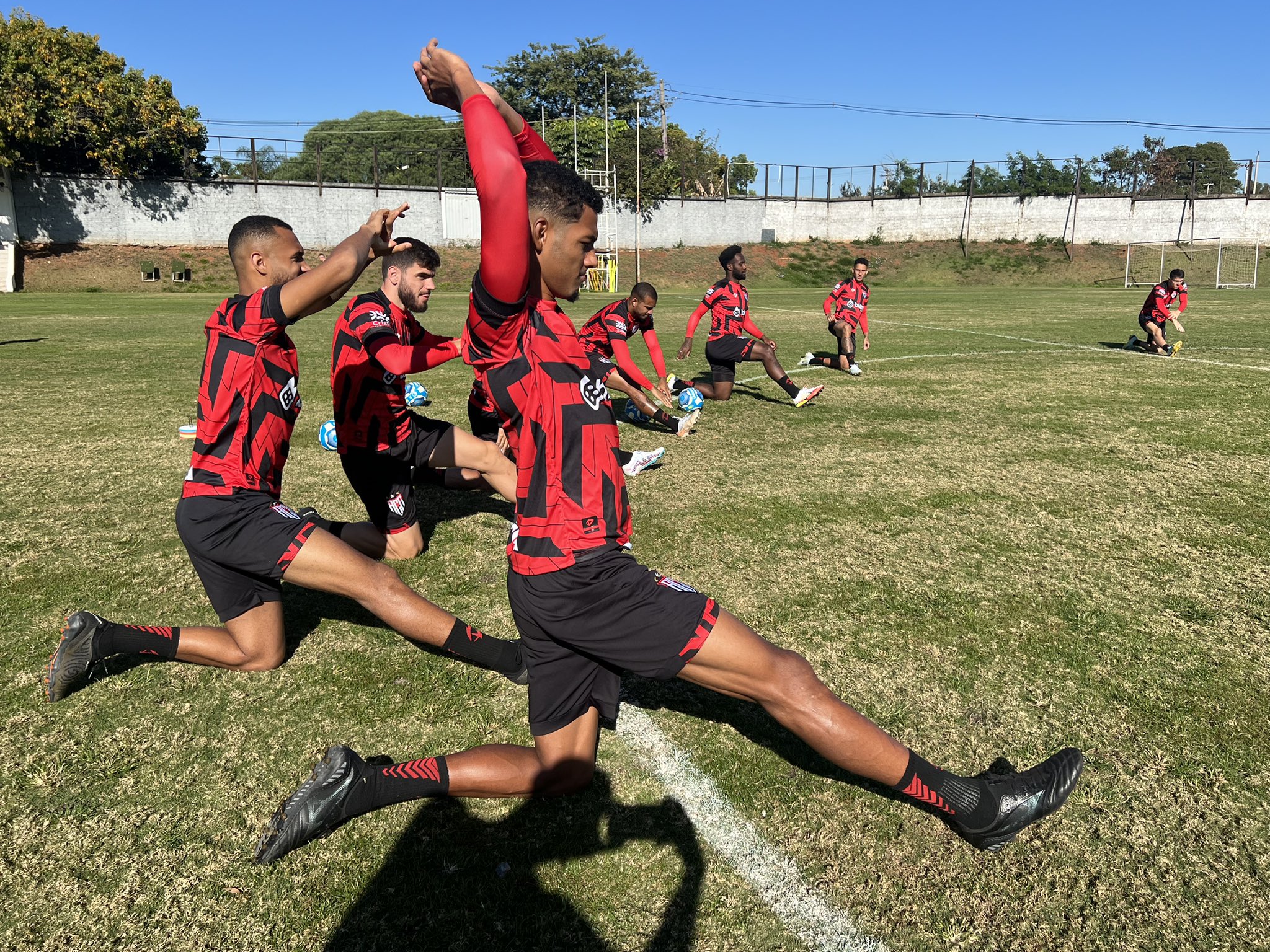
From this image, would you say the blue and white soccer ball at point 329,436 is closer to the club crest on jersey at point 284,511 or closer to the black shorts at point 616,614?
the club crest on jersey at point 284,511

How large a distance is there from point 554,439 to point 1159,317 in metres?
17.5

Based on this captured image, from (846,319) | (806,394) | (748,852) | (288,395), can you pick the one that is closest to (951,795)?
(748,852)

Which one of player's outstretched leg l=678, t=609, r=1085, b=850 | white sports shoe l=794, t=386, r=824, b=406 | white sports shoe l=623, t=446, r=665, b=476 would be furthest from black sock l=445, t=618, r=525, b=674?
white sports shoe l=794, t=386, r=824, b=406

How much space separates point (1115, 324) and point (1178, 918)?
74.7 ft

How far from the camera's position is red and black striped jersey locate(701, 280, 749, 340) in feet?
37.6

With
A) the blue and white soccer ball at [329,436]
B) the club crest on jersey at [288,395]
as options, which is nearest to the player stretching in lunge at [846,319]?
the blue and white soccer ball at [329,436]

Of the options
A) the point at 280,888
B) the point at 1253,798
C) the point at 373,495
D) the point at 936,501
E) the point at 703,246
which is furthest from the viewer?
the point at 703,246

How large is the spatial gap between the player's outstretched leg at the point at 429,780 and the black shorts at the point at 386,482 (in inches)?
110

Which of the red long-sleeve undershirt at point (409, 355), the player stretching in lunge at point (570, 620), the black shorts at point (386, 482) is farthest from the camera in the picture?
the black shorts at point (386, 482)

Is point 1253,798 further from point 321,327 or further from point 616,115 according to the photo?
point 616,115

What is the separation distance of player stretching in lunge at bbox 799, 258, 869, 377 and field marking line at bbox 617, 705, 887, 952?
37.1 feet

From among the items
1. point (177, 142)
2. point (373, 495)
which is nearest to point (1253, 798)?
point (373, 495)

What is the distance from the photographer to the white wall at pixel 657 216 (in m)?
41.0

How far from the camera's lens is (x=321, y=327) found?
20.9m
